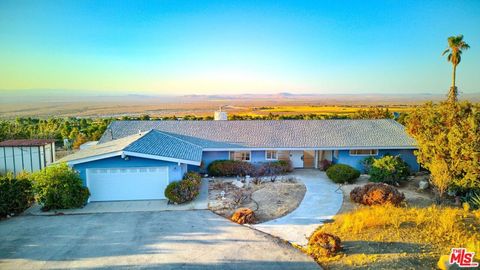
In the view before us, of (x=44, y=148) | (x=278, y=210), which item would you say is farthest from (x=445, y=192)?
(x=44, y=148)

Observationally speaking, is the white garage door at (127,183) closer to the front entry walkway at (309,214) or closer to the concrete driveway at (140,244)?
the concrete driveway at (140,244)

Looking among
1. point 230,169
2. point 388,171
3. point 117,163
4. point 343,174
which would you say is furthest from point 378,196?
point 117,163

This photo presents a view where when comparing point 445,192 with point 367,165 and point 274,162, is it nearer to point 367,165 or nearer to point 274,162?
point 367,165

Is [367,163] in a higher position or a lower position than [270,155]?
lower

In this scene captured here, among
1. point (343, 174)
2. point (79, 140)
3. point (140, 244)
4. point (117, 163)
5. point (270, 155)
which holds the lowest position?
point (140, 244)

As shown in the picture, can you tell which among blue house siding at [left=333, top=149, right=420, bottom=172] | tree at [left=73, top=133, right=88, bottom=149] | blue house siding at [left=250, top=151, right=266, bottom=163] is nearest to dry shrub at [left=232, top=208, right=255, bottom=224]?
blue house siding at [left=250, top=151, right=266, bottom=163]

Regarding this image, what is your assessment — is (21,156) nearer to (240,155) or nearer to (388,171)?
(240,155)
